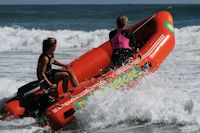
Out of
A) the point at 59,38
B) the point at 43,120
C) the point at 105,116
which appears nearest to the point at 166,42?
the point at 105,116

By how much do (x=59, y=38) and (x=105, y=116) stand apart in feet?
35.7

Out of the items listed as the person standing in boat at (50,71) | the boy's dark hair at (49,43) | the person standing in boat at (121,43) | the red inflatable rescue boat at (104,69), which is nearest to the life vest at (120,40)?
the person standing in boat at (121,43)

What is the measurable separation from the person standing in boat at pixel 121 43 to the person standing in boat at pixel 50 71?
3.10 ft

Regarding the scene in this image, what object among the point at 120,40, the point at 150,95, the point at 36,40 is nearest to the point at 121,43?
the point at 120,40

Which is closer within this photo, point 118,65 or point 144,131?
point 144,131

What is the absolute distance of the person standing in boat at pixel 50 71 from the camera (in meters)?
5.18

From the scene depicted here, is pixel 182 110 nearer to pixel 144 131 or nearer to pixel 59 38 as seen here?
pixel 144 131

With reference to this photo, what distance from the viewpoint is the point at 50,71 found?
17.8ft

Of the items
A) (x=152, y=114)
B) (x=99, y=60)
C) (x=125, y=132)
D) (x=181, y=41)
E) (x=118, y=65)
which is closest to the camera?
(x=125, y=132)

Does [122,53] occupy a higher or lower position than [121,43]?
lower

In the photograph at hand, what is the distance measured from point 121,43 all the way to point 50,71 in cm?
117

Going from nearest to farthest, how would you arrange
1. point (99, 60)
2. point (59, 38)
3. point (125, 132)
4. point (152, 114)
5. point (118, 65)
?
point (125, 132)
point (152, 114)
point (118, 65)
point (99, 60)
point (59, 38)

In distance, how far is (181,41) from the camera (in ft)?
43.7

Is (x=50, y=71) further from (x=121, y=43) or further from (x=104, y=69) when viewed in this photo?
(x=104, y=69)
